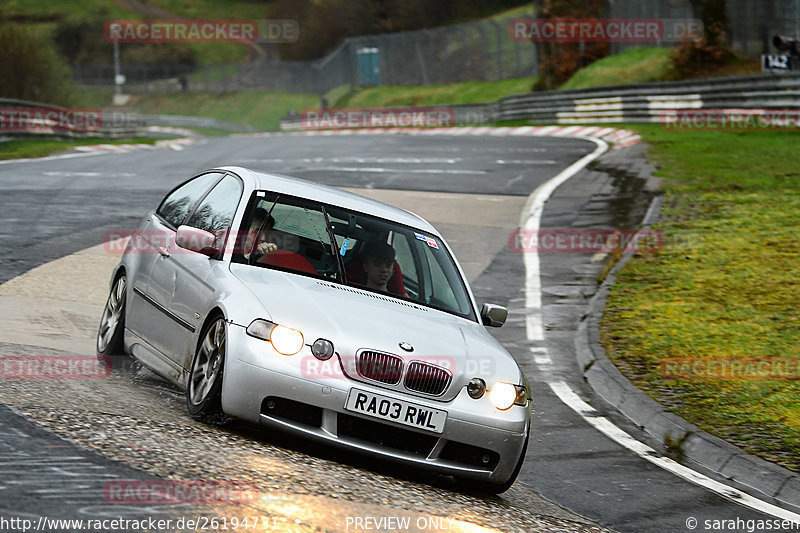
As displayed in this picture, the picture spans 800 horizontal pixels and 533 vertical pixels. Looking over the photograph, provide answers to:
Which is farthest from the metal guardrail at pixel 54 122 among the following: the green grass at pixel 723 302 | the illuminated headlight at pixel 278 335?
the illuminated headlight at pixel 278 335

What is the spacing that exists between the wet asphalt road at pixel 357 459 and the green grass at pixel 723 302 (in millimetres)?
643

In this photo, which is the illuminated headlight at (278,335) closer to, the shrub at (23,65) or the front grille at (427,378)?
Result: the front grille at (427,378)

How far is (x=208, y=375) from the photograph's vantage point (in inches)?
261

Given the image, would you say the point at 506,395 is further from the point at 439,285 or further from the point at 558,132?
the point at 558,132

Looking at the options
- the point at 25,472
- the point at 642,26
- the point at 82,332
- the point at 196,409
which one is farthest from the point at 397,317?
the point at 642,26

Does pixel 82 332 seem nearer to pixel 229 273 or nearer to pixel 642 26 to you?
pixel 229 273

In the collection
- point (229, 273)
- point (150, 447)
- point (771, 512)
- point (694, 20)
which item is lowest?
point (771, 512)

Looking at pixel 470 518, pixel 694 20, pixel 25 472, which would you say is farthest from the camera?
pixel 694 20

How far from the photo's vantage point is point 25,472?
507 centimetres

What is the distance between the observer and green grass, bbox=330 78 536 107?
2234 inches

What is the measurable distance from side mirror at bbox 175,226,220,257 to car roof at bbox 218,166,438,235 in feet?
1.87

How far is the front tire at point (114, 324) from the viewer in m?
8.47

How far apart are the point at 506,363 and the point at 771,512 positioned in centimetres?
187

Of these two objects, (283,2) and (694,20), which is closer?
(694,20)
